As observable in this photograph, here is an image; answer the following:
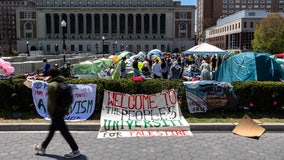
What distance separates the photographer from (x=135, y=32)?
5157 inches

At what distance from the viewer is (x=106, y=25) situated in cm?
13150

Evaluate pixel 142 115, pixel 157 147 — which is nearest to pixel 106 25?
pixel 142 115

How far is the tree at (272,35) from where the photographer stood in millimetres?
72375

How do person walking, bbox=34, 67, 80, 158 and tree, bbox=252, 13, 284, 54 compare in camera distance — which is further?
tree, bbox=252, 13, 284, 54

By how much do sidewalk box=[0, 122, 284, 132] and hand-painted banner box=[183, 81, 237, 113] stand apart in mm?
1315

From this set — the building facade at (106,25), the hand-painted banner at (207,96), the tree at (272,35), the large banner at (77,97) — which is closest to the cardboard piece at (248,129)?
the hand-painted banner at (207,96)

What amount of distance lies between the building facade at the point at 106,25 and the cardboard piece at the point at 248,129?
11729cm

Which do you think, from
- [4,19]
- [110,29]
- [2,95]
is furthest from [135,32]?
[2,95]

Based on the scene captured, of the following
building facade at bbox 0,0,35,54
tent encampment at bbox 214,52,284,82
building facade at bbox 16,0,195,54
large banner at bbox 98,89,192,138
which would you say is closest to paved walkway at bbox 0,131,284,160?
large banner at bbox 98,89,192,138

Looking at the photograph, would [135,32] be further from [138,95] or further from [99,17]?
[138,95]

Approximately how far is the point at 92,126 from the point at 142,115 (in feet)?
5.36

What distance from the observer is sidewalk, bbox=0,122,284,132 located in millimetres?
8727

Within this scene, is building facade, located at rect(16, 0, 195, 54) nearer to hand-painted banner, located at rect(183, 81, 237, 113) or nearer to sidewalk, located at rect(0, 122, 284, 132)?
hand-painted banner, located at rect(183, 81, 237, 113)

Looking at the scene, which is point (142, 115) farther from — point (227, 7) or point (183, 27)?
point (227, 7)
